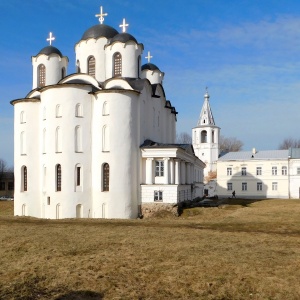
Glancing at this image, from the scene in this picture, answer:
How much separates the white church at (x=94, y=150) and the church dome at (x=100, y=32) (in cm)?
147

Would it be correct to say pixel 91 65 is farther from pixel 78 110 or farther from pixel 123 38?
pixel 78 110

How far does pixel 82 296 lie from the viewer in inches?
345

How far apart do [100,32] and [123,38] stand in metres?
2.56

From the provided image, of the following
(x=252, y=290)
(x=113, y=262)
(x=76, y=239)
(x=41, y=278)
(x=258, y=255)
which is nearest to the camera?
(x=252, y=290)

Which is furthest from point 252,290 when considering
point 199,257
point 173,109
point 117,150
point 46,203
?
point 173,109

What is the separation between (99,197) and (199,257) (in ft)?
51.8

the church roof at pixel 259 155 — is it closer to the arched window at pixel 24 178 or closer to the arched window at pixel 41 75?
the arched window at pixel 41 75

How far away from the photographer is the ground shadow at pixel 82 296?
8641 mm

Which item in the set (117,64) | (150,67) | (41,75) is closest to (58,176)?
(41,75)

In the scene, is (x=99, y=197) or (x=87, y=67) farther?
(x=87, y=67)

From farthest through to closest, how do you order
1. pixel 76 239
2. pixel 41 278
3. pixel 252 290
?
pixel 76 239
pixel 41 278
pixel 252 290

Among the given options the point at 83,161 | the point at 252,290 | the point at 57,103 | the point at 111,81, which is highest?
the point at 111,81

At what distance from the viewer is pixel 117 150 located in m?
27.3

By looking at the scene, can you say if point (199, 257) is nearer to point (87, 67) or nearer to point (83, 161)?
point (83, 161)
